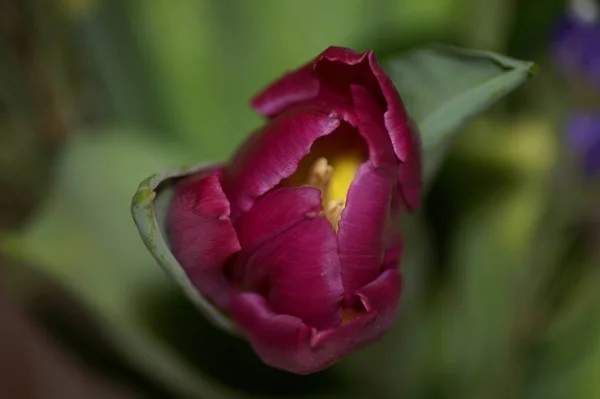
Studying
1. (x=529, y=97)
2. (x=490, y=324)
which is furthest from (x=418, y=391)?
(x=529, y=97)

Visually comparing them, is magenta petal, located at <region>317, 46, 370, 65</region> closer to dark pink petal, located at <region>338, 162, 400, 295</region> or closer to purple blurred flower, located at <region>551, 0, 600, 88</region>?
dark pink petal, located at <region>338, 162, 400, 295</region>

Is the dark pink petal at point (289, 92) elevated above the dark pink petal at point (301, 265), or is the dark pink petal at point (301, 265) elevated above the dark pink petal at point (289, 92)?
the dark pink petal at point (289, 92)

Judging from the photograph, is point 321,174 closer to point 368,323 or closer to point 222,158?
point 368,323

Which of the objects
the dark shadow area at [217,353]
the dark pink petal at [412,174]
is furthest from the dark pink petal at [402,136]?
the dark shadow area at [217,353]

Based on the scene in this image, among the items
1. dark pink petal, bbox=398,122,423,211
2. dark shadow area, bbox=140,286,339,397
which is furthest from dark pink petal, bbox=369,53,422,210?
dark shadow area, bbox=140,286,339,397

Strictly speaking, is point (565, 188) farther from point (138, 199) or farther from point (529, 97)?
point (138, 199)

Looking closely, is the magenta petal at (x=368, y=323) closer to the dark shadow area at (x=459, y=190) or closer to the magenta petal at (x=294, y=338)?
the magenta petal at (x=294, y=338)

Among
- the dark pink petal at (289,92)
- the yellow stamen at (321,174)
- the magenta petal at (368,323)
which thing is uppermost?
the dark pink petal at (289,92)

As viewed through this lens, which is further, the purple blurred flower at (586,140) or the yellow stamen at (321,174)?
the purple blurred flower at (586,140)
